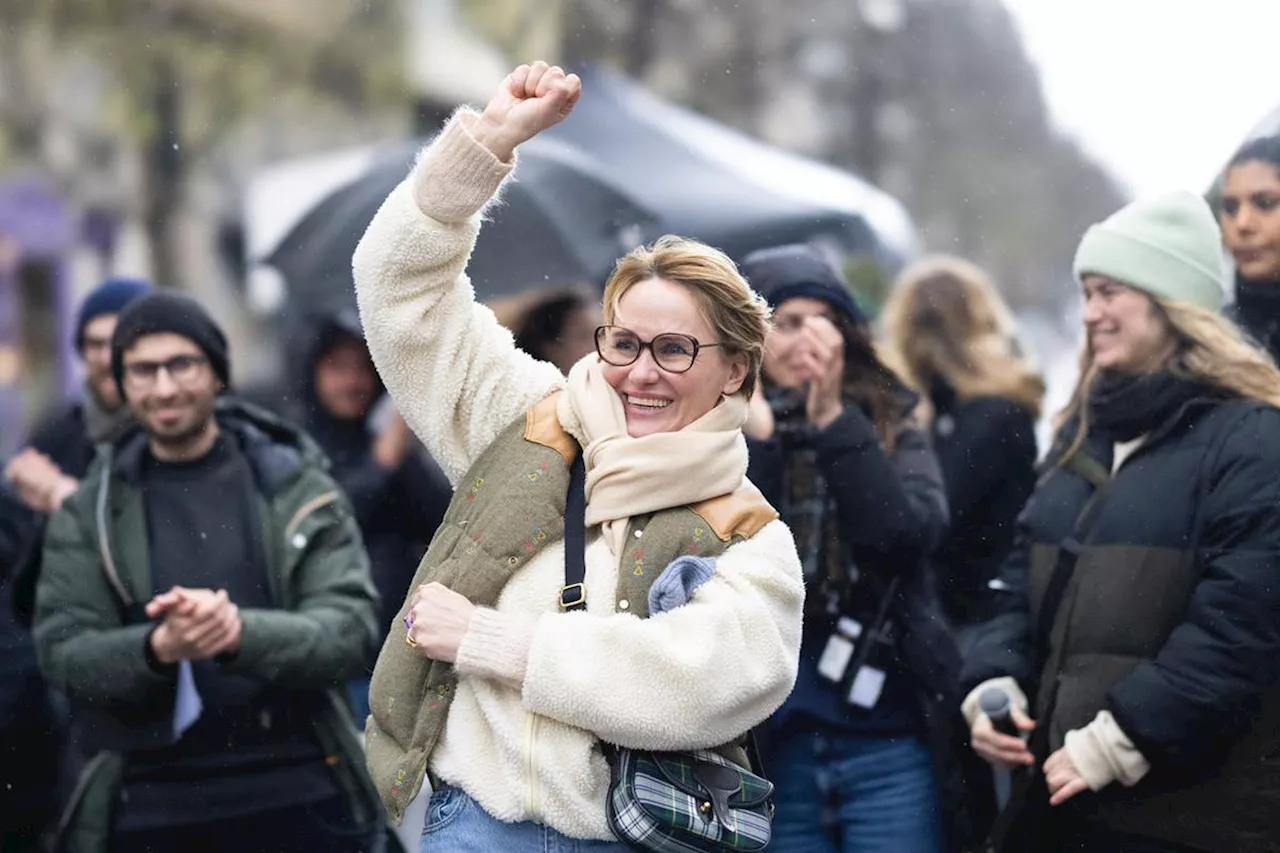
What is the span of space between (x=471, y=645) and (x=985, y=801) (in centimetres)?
218

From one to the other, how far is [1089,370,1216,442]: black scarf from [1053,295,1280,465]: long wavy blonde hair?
0.11ft

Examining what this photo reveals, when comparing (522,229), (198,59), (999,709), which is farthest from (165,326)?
(198,59)

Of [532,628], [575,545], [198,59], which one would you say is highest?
[198,59]

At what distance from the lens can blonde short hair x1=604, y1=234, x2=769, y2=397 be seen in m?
3.12

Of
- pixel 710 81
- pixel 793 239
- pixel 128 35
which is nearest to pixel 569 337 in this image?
pixel 793 239

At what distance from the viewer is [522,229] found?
6.39 m

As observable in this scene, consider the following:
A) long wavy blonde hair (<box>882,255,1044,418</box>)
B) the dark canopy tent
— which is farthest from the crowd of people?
the dark canopy tent

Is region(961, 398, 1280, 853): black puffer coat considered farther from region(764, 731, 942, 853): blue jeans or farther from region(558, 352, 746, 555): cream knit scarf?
region(558, 352, 746, 555): cream knit scarf

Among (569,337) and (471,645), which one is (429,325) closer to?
(471,645)

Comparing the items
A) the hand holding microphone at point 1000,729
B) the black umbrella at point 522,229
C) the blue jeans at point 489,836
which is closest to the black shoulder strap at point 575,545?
the blue jeans at point 489,836

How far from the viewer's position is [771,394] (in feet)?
14.7

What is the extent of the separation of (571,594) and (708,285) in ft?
1.90

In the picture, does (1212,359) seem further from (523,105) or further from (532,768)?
(532,768)

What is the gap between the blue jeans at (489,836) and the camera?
2.97 m
